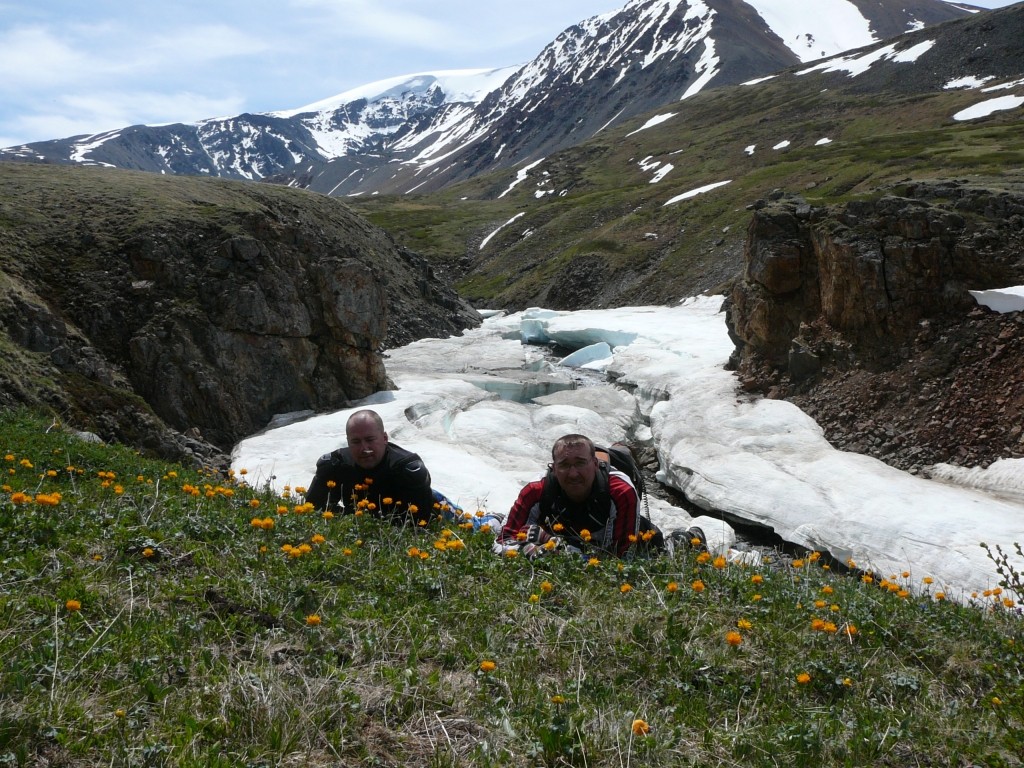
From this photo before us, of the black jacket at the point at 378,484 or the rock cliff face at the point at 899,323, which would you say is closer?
the black jacket at the point at 378,484

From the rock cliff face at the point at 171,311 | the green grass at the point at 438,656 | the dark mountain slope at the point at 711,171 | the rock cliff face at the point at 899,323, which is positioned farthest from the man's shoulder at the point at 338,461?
the dark mountain slope at the point at 711,171

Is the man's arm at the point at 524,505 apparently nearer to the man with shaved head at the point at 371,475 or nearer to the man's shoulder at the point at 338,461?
the man with shaved head at the point at 371,475

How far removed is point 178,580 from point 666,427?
19.7m

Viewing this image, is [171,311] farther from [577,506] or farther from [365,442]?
[577,506]

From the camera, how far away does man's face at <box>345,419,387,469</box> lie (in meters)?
7.65

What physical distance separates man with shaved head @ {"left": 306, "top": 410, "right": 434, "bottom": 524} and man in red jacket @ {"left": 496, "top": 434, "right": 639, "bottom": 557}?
113cm

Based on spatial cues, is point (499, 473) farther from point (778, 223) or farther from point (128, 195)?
point (128, 195)

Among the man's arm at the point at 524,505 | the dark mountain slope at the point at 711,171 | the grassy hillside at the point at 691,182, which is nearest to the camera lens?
the man's arm at the point at 524,505

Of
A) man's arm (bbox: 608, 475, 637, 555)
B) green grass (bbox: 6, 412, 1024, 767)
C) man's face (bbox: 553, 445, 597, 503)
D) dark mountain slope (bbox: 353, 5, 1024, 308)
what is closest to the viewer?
green grass (bbox: 6, 412, 1024, 767)

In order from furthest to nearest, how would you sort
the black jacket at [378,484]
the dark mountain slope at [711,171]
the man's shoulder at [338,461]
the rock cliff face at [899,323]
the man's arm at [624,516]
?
the dark mountain slope at [711,171]
the rock cliff face at [899,323]
the man's shoulder at [338,461]
the black jacket at [378,484]
the man's arm at [624,516]

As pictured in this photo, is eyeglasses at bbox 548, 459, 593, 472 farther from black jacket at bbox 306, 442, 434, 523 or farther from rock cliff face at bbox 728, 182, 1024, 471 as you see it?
rock cliff face at bbox 728, 182, 1024, 471

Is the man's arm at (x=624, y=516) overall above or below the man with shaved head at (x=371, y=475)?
below

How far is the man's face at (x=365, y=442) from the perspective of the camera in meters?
7.65

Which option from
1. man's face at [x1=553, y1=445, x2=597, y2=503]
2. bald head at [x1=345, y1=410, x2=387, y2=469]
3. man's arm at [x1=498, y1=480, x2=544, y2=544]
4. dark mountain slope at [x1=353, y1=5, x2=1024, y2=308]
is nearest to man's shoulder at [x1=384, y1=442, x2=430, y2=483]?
bald head at [x1=345, y1=410, x2=387, y2=469]
